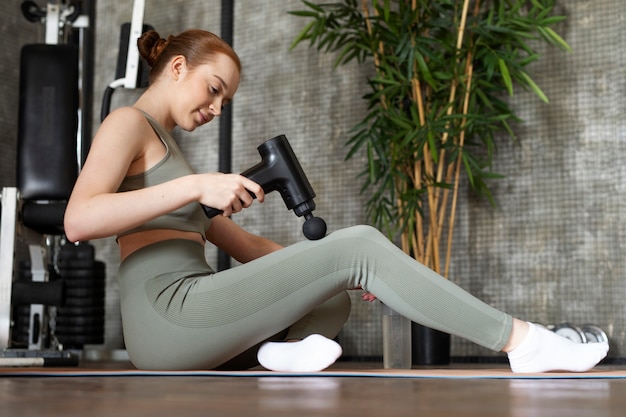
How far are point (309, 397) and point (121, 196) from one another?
636 mm

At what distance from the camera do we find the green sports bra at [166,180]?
1711 mm

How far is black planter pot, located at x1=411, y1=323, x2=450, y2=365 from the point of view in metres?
2.78

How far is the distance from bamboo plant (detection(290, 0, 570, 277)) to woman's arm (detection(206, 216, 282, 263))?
97cm

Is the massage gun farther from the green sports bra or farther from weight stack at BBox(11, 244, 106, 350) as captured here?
weight stack at BBox(11, 244, 106, 350)

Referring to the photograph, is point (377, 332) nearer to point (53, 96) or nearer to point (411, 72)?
point (411, 72)

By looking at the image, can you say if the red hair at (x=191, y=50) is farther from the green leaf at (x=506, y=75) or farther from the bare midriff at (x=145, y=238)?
the green leaf at (x=506, y=75)

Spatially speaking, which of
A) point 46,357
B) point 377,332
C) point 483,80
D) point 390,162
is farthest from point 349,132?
point 46,357

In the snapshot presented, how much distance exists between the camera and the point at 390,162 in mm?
3025

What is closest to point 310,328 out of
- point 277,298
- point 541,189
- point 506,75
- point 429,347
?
point 277,298

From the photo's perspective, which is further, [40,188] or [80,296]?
[80,296]

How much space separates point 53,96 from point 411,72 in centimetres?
124

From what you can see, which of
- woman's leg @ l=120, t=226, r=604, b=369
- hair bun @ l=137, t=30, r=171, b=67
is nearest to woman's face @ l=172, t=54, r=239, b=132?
hair bun @ l=137, t=30, r=171, b=67

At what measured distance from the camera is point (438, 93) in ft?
10.1

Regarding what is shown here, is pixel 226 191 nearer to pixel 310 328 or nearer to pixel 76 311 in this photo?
pixel 310 328
